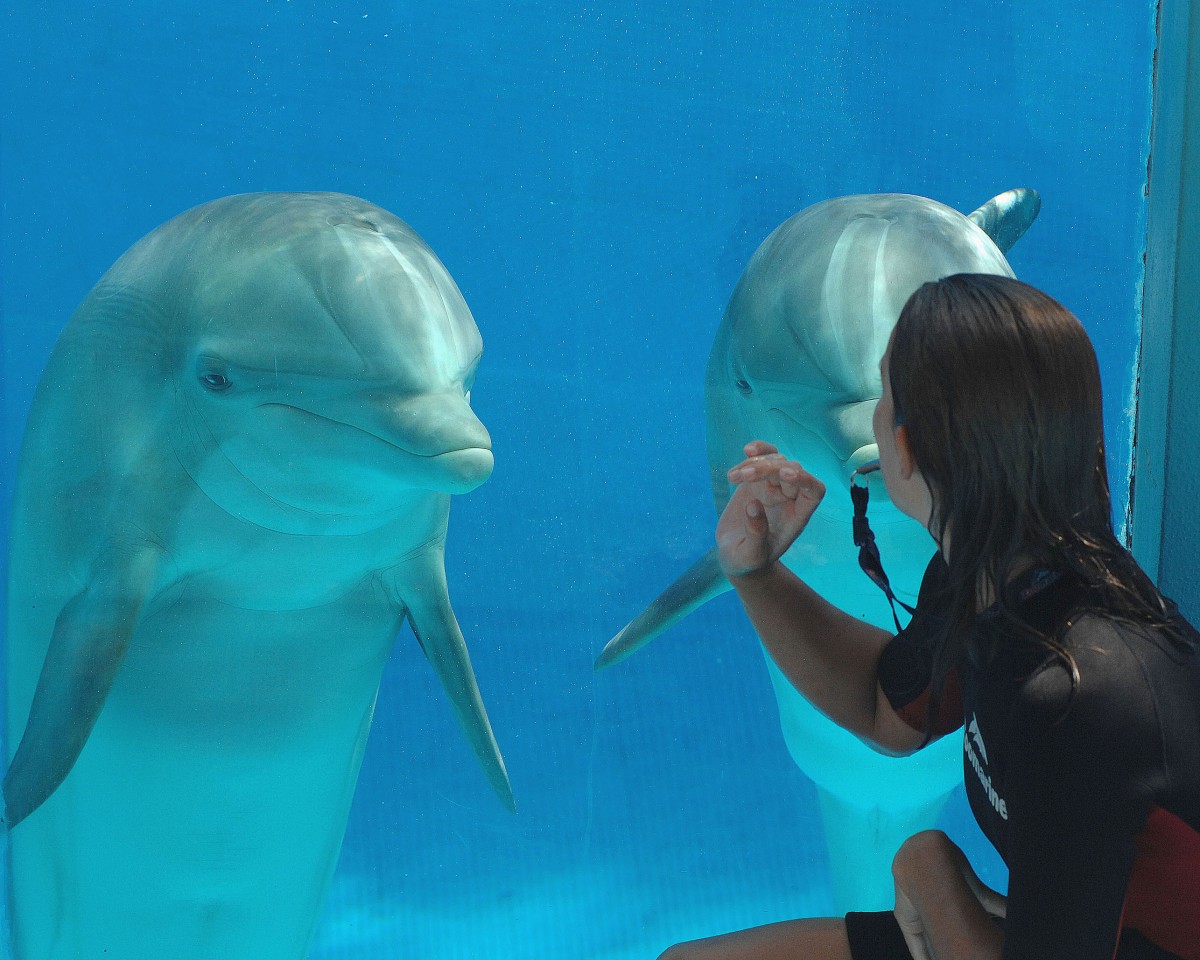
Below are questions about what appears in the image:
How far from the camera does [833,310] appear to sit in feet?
10.6

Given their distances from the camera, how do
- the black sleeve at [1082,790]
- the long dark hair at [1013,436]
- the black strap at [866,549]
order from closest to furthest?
the black sleeve at [1082,790] < the long dark hair at [1013,436] < the black strap at [866,549]

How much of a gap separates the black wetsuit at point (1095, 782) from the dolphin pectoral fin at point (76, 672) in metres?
2.17

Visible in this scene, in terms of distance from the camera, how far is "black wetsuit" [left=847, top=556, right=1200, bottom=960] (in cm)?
152

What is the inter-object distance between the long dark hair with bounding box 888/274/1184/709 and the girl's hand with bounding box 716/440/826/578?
0.35m

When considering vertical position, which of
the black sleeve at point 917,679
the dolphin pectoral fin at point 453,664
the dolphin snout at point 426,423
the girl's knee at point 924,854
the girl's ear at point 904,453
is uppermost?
the girl's ear at point 904,453

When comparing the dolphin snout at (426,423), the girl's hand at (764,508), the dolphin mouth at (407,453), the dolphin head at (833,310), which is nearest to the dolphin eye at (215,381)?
the dolphin mouth at (407,453)

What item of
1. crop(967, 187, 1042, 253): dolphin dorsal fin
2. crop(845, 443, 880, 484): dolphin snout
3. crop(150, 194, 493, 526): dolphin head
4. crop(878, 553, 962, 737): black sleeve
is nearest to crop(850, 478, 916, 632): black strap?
crop(878, 553, 962, 737): black sleeve

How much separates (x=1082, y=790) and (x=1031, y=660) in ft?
0.60

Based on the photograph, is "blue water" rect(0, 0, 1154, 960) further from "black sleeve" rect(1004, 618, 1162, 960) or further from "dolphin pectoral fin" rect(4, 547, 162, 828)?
"black sleeve" rect(1004, 618, 1162, 960)

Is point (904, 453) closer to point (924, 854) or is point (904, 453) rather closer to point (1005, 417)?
point (1005, 417)

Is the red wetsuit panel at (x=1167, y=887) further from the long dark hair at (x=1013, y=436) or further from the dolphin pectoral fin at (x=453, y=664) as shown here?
the dolphin pectoral fin at (x=453, y=664)

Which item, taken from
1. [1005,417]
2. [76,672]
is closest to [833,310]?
[1005,417]

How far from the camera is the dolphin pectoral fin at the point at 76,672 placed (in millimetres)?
2781

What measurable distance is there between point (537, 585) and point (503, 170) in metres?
1.44
